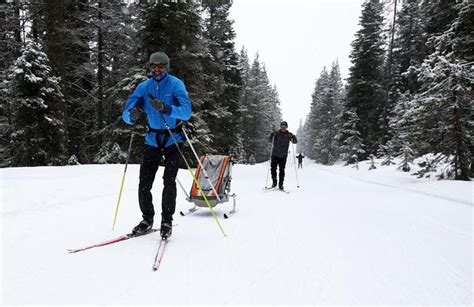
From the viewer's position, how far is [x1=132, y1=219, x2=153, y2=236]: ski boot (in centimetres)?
429

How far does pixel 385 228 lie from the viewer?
5086mm

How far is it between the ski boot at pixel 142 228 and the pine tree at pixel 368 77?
3310cm

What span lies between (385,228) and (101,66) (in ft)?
65.1

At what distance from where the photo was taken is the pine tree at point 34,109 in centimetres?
1252

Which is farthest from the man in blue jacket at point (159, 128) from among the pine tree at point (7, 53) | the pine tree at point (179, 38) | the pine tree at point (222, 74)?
the pine tree at point (222, 74)

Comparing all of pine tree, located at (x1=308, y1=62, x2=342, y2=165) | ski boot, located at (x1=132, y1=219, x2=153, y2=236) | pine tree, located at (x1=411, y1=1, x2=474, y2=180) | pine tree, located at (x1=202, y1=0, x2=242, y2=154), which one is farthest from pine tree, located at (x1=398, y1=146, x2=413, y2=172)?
pine tree, located at (x1=308, y1=62, x2=342, y2=165)

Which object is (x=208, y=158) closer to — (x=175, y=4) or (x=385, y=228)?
(x=385, y=228)

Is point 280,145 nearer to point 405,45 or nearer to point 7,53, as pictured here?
point 7,53

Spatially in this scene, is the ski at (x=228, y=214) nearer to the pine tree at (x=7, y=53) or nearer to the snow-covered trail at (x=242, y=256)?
the snow-covered trail at (x=242, y=256)

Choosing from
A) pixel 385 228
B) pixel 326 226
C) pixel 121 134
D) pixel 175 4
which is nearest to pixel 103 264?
pixel 326 226

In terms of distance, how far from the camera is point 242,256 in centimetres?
364

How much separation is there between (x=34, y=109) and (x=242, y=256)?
12886mm

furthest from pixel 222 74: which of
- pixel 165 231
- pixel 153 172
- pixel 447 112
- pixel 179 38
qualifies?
pixel 165 231

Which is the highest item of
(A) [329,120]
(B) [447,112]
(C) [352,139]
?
(A) [329,120]
